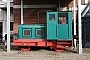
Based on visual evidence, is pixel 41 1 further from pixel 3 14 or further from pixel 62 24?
pixel 62 24

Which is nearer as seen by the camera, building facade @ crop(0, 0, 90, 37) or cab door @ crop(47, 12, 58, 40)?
cab door @ crop(47, 12, 58, 40)

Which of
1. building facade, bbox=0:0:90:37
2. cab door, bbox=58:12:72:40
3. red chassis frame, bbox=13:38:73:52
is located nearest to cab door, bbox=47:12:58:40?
cab door, bbox=58:12:72:40

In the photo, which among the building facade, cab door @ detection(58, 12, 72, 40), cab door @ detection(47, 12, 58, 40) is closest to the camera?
cab door @ detection(58, 12, 72, 40)

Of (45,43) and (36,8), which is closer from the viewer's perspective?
(45,43)

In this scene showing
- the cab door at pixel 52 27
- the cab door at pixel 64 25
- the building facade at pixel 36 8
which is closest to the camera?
the cab door at pixel 64 25

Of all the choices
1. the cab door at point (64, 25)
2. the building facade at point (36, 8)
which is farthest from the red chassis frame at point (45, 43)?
the building facade at point (36, 8)

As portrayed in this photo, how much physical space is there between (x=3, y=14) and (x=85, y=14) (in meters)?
10.1

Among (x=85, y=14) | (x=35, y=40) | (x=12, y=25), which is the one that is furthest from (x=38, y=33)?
(x=12, y=25)

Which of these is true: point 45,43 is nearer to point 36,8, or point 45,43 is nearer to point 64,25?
point 64,25

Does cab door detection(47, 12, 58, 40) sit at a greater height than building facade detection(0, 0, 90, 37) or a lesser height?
lesser

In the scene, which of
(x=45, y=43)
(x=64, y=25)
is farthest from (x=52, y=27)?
(x=45, y=43)

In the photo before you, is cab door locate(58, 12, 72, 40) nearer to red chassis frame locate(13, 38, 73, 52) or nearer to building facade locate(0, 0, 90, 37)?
red chassis frame locate(13, 38, 73, 52)

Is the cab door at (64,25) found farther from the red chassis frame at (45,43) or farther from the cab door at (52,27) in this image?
the red chassis frame at (45,43)

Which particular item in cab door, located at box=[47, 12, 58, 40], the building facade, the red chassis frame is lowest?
the red chassis frame
